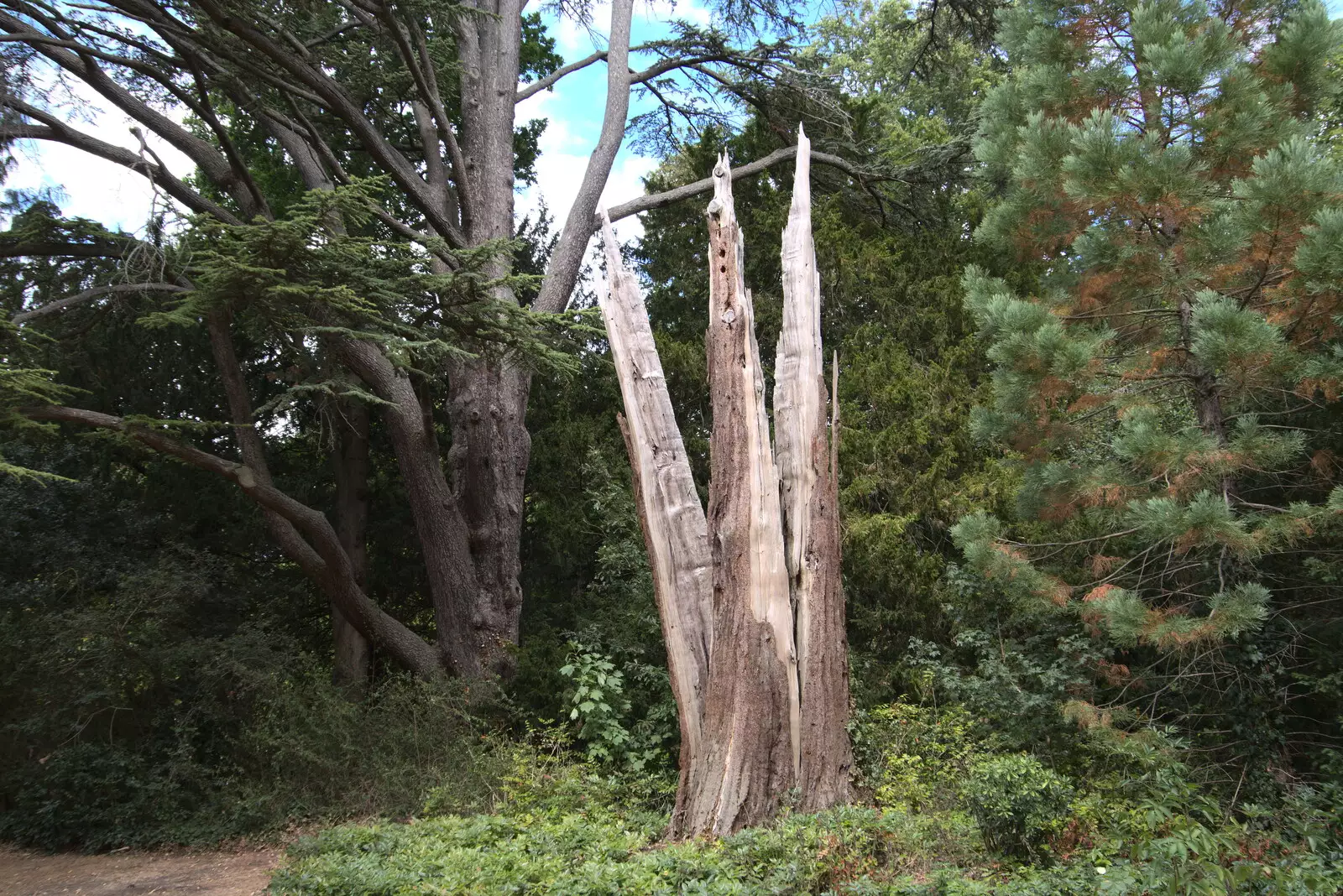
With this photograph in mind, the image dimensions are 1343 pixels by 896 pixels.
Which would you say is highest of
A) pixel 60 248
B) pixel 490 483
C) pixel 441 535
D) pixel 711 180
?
pixel 711 180

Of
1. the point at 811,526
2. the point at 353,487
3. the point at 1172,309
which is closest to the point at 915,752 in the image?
the point at 811,526

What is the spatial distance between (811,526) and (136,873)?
6.14 m

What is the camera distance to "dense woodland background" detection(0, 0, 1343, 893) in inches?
229

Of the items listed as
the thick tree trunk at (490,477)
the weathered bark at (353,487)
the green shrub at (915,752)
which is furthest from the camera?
the weathered bark at (353,487)

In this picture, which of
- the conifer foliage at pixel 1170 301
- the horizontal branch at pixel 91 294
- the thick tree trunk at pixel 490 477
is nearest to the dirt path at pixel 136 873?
the thick tree trunk at pixel 490 477

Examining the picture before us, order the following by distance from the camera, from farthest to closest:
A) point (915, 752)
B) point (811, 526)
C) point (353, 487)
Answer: point (353, 487) → point (915, 752) → point (811, 526)

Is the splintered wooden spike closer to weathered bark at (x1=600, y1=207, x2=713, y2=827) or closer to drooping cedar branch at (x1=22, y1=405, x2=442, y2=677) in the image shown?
weathered bark at (x1=600, y1=207, x2=713, y2=827)

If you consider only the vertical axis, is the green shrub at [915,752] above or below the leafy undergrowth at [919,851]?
below

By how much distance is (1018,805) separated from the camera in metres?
5.10

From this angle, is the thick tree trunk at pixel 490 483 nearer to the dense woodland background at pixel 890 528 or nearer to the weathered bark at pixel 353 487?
the dense woodland background at pixel 890 528

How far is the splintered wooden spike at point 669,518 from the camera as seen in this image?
6.70m

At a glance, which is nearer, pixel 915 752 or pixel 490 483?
pixel 915 752

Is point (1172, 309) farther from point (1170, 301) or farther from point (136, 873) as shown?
point (136, 873)

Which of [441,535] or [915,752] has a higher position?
[441,535]
